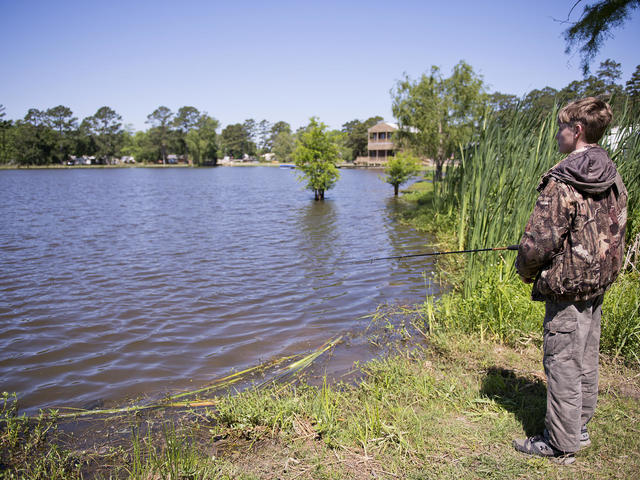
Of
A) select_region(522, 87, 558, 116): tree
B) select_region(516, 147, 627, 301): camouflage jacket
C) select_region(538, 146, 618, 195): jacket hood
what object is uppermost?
select_region(522, 87, 558, 116): tree

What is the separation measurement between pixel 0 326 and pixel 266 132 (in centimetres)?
14770

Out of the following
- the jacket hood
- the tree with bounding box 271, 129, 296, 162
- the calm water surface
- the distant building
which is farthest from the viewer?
the tree with bounding box 271, 129, 296, 162

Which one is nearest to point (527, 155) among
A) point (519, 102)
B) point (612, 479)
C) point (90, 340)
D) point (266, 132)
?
point (519, 102)

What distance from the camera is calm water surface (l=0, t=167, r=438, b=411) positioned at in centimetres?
498

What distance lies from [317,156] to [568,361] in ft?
71.9

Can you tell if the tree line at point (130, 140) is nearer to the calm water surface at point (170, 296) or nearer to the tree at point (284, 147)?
the tree at point (284, 147)

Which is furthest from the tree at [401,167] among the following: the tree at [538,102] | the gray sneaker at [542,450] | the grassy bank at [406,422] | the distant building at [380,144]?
the distant building at [380,144]

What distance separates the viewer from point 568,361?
2492 millimetres

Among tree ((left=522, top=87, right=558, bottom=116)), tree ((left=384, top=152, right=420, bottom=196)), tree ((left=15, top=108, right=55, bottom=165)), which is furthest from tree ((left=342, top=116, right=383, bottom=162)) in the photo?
tree ((left=522, top=87, right=558, bottom=116))

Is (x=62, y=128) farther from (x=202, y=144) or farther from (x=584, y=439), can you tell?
(x=584, y=439)

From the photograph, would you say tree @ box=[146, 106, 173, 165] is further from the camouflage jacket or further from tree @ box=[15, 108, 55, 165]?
the camouflage jacket

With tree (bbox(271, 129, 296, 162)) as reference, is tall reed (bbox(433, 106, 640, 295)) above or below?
below

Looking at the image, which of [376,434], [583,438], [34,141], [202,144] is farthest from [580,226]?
[202,144]

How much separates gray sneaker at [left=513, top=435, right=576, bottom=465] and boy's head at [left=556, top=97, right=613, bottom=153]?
1.81 m
